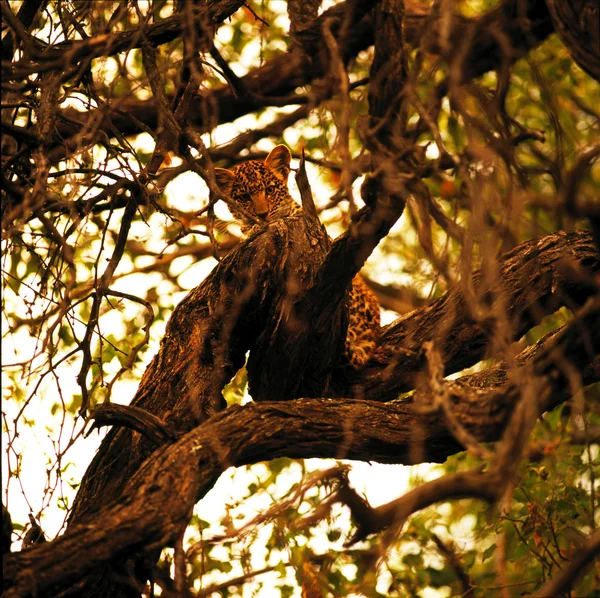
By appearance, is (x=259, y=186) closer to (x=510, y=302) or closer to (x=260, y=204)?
(x=260, y=204)

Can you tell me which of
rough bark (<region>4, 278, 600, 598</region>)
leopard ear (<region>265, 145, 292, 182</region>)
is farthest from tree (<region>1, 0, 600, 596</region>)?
leopard ear (<region>265, 145, 292, 182</region>)

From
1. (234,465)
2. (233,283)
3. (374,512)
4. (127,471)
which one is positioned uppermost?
(233,283)

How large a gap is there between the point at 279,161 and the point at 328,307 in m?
2.68

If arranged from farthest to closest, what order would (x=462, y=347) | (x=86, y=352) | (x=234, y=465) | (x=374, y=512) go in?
(x=462, y=347), (x=86, y=352), (x=234, y=465), (x=374, y=512)

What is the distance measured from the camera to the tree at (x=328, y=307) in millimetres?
2803

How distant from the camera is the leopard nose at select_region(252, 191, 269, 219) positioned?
20.3 feet

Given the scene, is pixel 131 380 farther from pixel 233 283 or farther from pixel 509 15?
pixel 509 15

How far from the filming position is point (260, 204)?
6.28 metres

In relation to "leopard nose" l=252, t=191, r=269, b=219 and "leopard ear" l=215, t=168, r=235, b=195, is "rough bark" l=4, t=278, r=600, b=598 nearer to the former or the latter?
"leopard nose" l=252, t=191, r=269, b=219

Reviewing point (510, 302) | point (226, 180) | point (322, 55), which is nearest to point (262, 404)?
point (510, 302)

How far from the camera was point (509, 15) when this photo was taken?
5.31 metres

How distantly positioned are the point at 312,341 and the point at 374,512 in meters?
1.63

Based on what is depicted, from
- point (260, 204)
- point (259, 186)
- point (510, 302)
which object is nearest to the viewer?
point (510, 302)

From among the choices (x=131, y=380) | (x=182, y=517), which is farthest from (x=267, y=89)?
(x=182, y=517)
